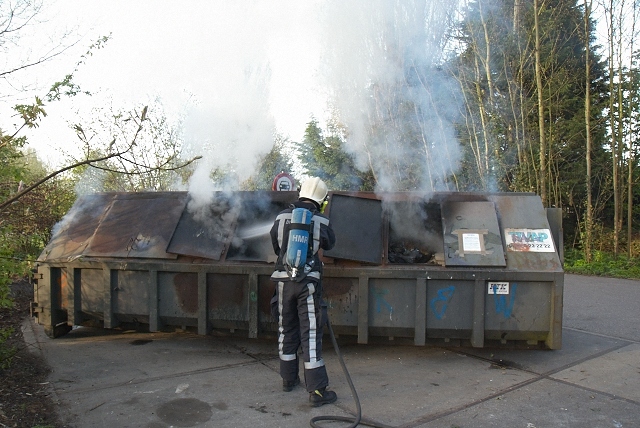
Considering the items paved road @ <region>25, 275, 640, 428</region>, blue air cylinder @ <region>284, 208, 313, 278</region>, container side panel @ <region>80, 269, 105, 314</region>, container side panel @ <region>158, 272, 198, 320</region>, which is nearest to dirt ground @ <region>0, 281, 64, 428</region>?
paved road @ <region>25, 275, 640, 428</region>

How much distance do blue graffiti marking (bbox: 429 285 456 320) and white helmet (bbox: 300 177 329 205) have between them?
5.20 ft

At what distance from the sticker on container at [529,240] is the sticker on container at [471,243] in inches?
12.1

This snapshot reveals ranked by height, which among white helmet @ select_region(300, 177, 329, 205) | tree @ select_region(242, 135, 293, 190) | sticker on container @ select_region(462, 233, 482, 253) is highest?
tree @ select_region(242, 135, 293, 190)

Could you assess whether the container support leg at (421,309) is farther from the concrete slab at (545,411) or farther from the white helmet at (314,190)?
the white helmet at (314,190)

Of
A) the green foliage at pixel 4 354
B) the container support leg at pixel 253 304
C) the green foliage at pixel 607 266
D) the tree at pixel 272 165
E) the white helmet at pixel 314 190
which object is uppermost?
the tree at pixel 272 165

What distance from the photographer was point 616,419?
3977mm

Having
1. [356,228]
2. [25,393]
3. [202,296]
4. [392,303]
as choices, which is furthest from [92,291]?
[392,303]

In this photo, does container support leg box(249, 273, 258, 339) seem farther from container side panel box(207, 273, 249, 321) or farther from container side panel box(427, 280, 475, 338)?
container side panel box(427, 280, 475, 338)

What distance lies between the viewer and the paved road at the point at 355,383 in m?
4.04

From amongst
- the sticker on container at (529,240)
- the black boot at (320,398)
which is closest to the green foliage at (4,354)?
the black boot at (320,398)

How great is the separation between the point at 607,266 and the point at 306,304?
43.0ft

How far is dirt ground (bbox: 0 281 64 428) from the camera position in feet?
12.5

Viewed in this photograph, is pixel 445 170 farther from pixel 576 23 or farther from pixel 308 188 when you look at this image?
pixel 576 23

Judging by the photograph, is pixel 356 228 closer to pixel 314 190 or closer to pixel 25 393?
pixel 314 190
